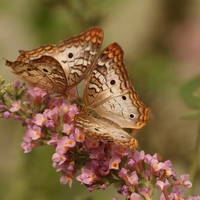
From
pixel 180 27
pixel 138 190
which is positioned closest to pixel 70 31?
pixel 138 190

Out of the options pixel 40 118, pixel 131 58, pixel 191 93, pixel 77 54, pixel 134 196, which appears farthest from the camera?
pixel 131 58

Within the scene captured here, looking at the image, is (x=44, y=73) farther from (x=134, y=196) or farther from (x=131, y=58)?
(x=131, y=58)

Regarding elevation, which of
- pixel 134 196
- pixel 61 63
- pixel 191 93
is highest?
pixel 191 93

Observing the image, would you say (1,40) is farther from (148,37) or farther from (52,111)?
(52,111)

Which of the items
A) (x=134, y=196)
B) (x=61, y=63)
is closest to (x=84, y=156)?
(x=134, y=196)

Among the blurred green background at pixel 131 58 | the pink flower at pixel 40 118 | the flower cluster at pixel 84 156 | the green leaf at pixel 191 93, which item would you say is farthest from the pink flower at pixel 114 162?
the green leaf at pixel 191 93

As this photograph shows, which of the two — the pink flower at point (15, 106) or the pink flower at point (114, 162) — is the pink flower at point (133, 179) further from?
the pink flower at point (15, 106)

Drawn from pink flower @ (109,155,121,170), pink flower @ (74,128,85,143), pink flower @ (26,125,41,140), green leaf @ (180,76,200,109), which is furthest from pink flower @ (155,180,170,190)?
green leaf @ (180,76,200,109)

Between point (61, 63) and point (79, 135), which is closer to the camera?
point (79, 135)

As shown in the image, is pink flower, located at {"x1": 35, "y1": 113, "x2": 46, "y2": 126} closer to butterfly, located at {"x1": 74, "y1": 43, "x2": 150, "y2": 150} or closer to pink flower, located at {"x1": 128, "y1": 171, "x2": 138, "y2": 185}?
butterfly, located at {"x1": 74, "y1": 43, "x2": 150, "y2": 150}
